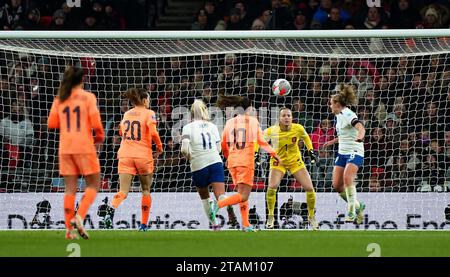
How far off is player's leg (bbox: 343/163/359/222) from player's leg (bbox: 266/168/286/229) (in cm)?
100

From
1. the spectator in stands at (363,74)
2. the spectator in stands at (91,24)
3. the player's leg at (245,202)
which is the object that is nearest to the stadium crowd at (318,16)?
the spectator in stands at (91,24)

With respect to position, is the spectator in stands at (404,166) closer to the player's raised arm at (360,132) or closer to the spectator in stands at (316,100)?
the spectator in stands at (316,100)

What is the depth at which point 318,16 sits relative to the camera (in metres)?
21.2

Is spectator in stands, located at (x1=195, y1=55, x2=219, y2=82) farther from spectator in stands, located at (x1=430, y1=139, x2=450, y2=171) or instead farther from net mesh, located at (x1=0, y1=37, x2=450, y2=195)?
spectator in stands, located at (x1=430, y1=139, x2=450, y2=171)

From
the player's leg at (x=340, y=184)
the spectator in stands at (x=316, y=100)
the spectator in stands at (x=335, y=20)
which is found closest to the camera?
the player's leg at (x=340, y=184)

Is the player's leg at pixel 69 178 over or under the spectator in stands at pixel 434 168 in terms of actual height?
under

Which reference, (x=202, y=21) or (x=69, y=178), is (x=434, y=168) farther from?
(x=69, y=178)

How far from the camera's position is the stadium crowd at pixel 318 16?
2078 centimetres

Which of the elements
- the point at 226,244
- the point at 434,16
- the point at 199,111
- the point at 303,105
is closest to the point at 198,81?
the point at 303,105

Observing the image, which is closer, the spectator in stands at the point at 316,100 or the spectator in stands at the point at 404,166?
the spectator in stands at the point at 404,166

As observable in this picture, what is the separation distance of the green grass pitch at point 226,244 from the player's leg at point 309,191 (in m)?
1.66

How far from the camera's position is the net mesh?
1709cm

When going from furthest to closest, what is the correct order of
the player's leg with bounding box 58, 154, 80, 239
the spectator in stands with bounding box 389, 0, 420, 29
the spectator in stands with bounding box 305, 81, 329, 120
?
the spectator in stands with bounding box 389, 0, 420, 29, the spectator in stands with bounding box 305, 81, 329, 120, the player's leg with bounding box 58, 154, 80, 239

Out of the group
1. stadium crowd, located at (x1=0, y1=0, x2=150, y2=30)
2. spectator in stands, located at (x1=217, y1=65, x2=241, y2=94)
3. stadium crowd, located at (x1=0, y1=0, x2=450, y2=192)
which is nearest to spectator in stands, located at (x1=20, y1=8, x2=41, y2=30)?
stadium crowd, located at (x1=0, y1=0, x2=150, y2=30)
